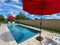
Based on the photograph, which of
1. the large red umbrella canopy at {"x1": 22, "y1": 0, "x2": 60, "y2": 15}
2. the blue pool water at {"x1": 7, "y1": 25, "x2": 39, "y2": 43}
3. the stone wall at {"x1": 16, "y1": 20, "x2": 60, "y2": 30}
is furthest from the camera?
the stone wall at {"x1": 16, "y1": 20, "x2": 60, "y2": 30}

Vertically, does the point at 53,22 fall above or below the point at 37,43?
above

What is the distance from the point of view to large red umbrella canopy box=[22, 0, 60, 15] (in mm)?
4999

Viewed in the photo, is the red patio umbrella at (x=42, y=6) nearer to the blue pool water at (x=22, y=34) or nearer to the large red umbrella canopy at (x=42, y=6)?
the large red umbrella canopy at (x=42, y=6)

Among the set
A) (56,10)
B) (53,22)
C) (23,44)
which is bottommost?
(23,44)

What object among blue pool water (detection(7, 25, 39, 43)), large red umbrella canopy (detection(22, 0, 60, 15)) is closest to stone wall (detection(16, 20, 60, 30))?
blue pool water (detection(7, 25, 39, 43))

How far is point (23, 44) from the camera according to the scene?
523 centimetres

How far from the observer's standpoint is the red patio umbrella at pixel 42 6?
5.00m

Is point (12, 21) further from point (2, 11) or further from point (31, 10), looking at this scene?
point (31, 10)

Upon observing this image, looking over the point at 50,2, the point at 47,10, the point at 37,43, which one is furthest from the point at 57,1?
the point at 37,43

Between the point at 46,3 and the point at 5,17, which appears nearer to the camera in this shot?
the point at 46,3

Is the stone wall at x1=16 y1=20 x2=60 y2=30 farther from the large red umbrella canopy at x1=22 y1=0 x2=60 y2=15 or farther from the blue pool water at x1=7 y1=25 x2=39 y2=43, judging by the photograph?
the large red umbrella canopy at x1=22 y1=0 x2=60 y2=15

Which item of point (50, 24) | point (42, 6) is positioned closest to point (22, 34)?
point (50, 24)

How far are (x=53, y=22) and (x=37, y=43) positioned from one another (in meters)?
2.86

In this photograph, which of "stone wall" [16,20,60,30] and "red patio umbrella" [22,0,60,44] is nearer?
"red patio umbrella" [22,0,60,44]
